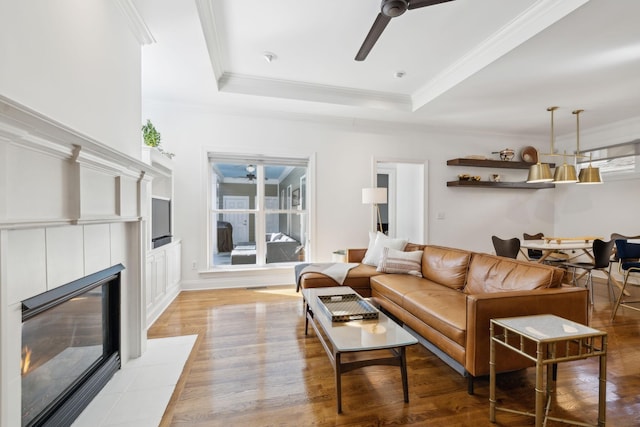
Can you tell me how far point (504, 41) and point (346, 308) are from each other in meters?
2.87

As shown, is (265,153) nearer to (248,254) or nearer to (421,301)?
(248,254)

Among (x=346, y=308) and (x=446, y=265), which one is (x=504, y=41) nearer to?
(x=446, y=265)

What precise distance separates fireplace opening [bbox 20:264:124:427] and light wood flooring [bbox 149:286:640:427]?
0.50 m

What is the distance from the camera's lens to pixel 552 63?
9.53 feet

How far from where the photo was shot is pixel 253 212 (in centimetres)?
461

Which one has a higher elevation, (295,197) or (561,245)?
(295,197)

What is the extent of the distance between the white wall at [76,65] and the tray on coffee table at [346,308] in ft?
6.37

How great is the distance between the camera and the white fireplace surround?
1.05m

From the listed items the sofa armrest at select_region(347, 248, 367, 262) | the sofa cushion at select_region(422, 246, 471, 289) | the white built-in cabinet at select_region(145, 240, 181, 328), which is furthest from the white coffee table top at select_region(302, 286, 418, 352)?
the white built-in cabinet at select_region(145, 240, 181, 328)

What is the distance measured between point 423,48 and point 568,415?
10.7 ft

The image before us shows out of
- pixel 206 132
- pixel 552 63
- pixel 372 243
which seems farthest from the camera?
pixel 206 132

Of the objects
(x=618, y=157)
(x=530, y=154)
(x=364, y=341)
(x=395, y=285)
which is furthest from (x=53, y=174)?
(x=618, y=157)

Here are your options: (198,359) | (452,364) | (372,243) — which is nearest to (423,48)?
(372,243)

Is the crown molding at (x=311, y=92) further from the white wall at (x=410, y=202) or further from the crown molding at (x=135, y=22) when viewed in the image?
the white wall at (x=410, y=202)
